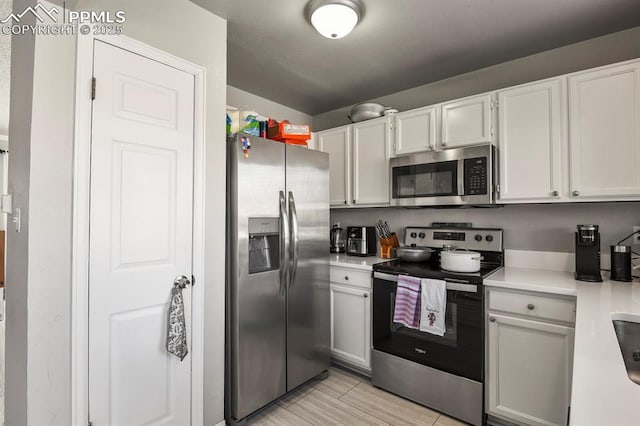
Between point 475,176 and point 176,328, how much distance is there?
216cm

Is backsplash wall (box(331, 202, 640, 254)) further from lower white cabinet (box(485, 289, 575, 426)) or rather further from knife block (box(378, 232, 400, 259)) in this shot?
lower white cabinet (box(485, 289, 575, 426))

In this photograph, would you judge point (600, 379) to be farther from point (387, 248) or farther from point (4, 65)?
point (4, 65)

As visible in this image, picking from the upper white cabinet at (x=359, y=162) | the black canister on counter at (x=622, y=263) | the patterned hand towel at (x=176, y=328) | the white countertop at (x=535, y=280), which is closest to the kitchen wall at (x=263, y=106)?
the upper white cabinet at (x=359, y=162)

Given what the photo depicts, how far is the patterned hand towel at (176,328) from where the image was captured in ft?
5.37

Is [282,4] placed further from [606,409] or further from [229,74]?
[606,409]

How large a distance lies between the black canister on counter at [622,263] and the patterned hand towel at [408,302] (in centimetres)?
116

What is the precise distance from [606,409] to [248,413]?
1863mm

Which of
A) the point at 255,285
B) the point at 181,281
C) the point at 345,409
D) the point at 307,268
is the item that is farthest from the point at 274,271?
the point at 345,409

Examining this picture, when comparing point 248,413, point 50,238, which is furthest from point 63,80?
point 248,413

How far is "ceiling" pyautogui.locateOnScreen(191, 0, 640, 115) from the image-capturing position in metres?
1.84

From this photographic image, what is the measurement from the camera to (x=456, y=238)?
8.70 feet

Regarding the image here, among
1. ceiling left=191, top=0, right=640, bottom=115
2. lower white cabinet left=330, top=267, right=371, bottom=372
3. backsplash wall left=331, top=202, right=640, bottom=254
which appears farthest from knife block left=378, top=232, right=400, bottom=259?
ceiling left=191, top=0, right=640, bottom=115

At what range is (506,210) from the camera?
2.47 m

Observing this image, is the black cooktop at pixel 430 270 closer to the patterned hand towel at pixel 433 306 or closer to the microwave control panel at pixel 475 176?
the patterned hand towel at pixel 433 306
